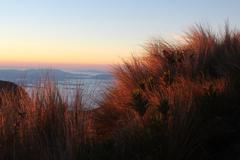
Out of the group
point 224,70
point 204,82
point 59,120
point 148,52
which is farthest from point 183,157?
point 148,52

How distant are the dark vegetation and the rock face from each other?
0.05 ft

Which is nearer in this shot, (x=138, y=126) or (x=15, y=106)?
(x=138, y=126)

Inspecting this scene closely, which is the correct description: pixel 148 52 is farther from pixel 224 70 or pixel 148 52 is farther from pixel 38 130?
pixel 38 130

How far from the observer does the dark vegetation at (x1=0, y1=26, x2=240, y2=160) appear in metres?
6.62

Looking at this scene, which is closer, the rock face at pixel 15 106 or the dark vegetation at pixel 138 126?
the dark vegetation at pixel 138 126

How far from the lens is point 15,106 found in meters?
7.88

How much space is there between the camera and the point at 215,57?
12016 mm

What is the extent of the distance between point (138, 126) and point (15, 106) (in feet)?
6.06

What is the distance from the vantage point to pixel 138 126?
7.05 metres

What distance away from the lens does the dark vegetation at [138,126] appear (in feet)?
21.7

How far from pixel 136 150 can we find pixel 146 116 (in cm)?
94

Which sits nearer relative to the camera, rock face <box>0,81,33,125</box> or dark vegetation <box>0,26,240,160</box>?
dark vegetation <box>0,26,240,160</box>

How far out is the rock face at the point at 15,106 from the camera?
295 inches

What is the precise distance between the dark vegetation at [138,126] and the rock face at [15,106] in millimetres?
14
